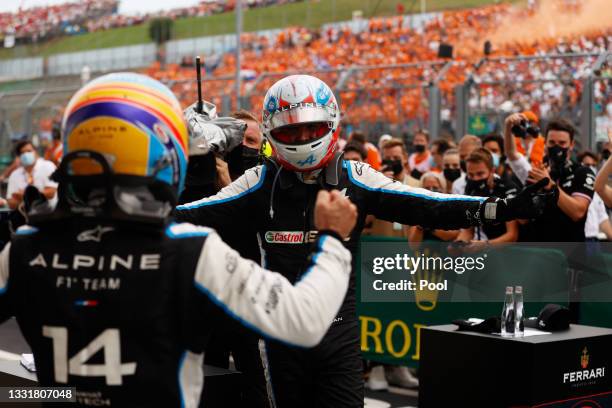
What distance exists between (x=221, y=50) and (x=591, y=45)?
22.3 metres

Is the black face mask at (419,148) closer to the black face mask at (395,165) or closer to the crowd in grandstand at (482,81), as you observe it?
the crowd in grandstand at (482,81)

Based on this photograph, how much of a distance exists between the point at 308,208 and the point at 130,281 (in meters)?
1.98

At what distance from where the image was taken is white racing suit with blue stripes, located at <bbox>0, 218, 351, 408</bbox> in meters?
2.27

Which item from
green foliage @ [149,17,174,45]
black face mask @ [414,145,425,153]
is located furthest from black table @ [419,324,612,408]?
green foliage @ [149,17,174,45]

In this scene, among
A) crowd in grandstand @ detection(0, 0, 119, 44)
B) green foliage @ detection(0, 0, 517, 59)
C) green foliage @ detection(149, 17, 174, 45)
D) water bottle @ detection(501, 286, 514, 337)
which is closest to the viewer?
water bottle @ detection(501, 286, 514, 337)

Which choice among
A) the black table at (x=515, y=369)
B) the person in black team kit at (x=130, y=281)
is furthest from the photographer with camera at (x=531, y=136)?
the person in black team kit at (x=130, y=281)

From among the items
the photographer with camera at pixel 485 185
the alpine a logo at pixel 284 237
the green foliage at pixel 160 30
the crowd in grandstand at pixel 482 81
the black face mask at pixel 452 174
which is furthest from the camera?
the green foliage at pixel 160 30

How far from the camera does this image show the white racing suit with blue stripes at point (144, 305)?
2270 millimetres

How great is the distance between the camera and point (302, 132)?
423cm

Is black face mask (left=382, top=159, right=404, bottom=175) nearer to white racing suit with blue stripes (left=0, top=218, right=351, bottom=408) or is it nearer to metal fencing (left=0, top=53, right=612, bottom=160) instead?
metal fencing (left=0, top=53, right=612, bottom=160)

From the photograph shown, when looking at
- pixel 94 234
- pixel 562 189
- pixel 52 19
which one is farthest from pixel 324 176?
pixel 52 19

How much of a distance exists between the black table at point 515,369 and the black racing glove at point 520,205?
2.73 feet

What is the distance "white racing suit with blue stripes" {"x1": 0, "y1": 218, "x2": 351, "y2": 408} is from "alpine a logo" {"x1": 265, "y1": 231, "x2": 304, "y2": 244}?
70.8 inches

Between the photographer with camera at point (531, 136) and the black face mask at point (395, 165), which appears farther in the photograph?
the black face mask at point (395, 165)
